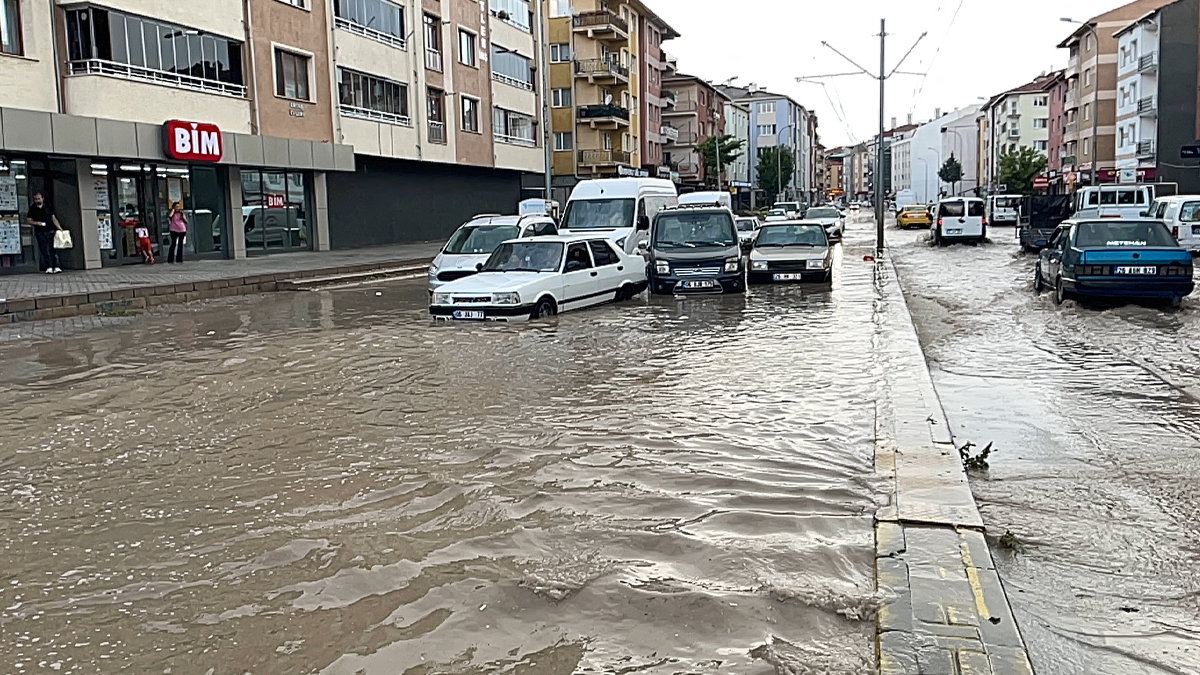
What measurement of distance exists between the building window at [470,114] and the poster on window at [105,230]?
19.5m

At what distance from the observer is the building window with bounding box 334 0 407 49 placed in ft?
116

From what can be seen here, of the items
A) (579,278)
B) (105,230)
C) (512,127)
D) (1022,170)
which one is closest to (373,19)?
(512,127)

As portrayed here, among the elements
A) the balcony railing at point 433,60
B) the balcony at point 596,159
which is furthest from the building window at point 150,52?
the balcony at point 596,159

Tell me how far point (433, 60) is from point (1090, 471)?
A: 125ft

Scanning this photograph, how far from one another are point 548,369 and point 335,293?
42.1 feet

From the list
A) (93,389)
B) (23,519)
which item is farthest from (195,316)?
(23,519)

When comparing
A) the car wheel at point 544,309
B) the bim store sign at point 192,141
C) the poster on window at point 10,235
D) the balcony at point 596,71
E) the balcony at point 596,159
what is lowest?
the car wheel at point 544,309

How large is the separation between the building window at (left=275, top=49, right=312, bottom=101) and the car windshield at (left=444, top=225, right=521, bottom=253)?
45.9ft

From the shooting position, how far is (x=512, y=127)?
4984 cm

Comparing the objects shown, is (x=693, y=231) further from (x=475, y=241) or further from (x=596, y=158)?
(x=596, y=158)

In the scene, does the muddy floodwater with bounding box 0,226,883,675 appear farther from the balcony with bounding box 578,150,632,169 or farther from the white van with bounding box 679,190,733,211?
the balcony with bounding box 578,150,632,169

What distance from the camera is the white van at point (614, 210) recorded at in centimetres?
2303

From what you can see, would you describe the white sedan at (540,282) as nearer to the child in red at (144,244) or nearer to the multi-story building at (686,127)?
the child in red at (144,244)

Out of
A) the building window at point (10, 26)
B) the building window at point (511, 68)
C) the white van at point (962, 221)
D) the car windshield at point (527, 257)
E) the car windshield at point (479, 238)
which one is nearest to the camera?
the car windshield at point (527, 257)
